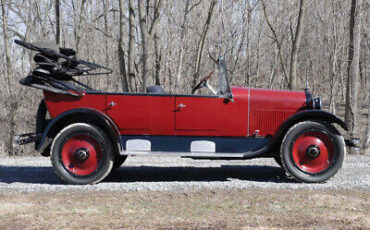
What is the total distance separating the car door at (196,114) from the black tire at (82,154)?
1.15 meters

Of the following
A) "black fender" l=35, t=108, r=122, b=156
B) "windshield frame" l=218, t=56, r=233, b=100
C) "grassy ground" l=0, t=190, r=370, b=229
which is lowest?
"grassy ground" l=0, t=190, r=370, b=229

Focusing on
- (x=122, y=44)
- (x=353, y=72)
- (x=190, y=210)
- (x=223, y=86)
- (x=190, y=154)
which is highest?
(x=122, y=44)

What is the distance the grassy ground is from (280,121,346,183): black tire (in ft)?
1.74

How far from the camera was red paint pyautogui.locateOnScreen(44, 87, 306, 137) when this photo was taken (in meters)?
5.57

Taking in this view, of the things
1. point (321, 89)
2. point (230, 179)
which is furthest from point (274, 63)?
point (230, 179)

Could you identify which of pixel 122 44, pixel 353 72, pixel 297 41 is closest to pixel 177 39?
pixel 122 44

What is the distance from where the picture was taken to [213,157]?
561cm

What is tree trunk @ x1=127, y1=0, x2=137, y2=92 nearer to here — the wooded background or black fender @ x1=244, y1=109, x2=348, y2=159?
the wooded background

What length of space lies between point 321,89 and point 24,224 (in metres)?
27.8

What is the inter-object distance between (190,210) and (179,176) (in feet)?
6.94

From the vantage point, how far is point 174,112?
558 centimetres

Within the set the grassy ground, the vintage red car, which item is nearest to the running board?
the vintage red car

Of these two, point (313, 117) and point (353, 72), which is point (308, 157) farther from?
point (353, 72)

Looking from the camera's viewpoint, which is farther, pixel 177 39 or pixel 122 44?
pixel 177 39
